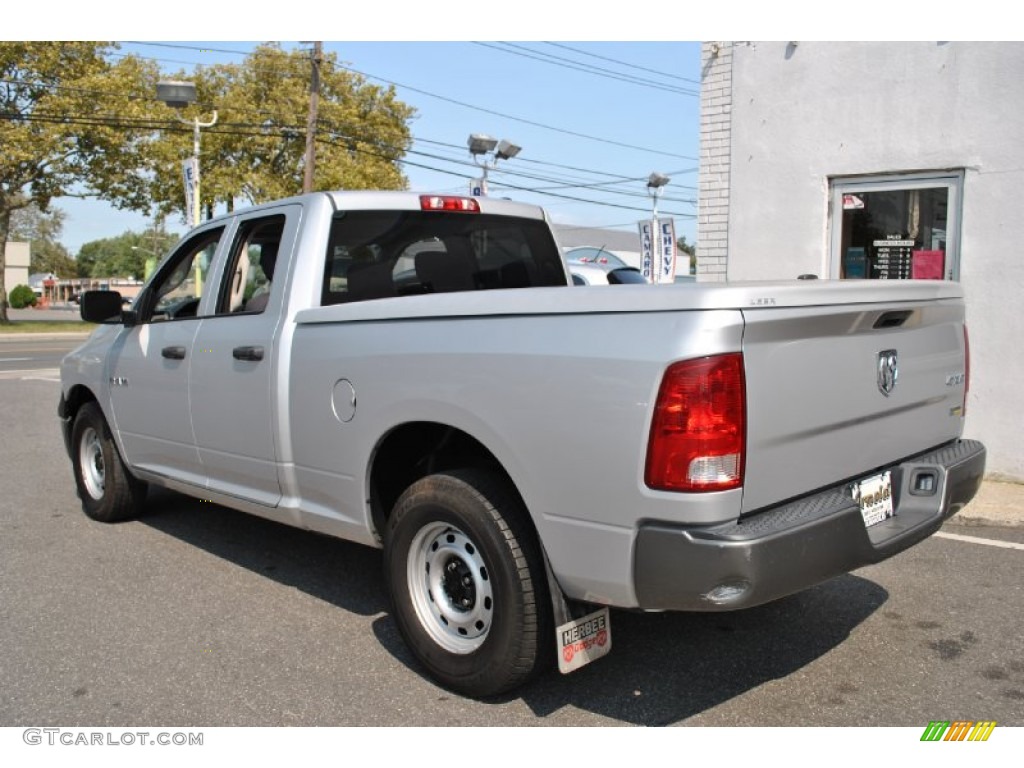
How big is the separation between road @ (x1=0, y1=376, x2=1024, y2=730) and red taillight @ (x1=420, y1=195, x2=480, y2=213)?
1982 mm

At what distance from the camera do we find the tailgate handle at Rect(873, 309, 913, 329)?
10.5 ft

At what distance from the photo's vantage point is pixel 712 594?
2666 millimetres

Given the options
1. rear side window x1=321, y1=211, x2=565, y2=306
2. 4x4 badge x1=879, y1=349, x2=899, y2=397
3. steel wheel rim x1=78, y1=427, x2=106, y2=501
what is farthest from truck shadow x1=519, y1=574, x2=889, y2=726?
steel wheel rim x1=78, y1=427, x2=106, y2=501

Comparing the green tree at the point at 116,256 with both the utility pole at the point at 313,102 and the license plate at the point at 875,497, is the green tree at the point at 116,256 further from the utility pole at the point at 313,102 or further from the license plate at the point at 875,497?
the license plate at the point at 875,497

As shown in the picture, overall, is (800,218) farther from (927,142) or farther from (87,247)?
(87,247)

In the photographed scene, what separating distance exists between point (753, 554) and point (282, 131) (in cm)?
3587

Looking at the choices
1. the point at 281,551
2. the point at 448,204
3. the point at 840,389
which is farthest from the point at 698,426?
the point at 281,551

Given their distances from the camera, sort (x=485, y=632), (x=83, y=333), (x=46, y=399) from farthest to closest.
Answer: (x=83, y=333), (x=46, y=399), (x=485, y=632)

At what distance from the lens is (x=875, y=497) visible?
3232 mm

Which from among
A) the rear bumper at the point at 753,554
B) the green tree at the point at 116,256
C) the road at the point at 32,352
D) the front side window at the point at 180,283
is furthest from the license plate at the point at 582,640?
the green tree at the point at 116,256

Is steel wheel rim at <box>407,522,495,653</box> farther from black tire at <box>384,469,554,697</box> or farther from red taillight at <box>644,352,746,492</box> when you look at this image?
red taillight at <box>644,352,746,492</box>

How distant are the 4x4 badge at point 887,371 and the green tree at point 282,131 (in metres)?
32.4

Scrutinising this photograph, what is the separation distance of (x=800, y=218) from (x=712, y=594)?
581 centimetres

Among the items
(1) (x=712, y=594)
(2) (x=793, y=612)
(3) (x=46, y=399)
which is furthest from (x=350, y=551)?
(3) (x=46, y=399)
